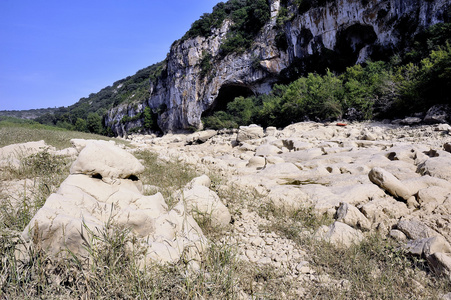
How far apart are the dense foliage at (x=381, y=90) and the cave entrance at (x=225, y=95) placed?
14.7 m

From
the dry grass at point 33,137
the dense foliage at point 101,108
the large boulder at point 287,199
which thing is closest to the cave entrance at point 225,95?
the dense foliage at point 101,108

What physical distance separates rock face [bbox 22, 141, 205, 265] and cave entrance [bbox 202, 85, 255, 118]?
39.3 m

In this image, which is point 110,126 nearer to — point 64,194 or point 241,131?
point 241,131

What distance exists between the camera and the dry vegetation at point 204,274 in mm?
1719

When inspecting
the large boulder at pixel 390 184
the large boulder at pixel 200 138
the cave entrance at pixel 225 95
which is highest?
the cave entrance at pixel 225 95

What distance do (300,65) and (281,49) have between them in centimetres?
423

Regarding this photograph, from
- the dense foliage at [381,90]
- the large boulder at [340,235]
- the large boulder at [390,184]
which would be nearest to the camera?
the large boulder at [340,235]

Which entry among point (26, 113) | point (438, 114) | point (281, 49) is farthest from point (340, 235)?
point (26, 113)

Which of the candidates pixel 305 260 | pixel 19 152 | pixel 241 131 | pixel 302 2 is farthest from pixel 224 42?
pixel 305 260

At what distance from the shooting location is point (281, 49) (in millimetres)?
35219

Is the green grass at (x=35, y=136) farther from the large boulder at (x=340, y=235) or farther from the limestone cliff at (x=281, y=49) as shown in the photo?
the limestone cliff at (x=281, y=49)

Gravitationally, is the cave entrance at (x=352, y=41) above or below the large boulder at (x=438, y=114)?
above

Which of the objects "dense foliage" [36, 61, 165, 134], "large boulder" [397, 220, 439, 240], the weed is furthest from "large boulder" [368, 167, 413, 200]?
"dense foliage" [36, 61, 165, 134]

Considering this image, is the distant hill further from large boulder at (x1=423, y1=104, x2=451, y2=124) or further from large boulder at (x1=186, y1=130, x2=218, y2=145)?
large boulder at (x1=423, y1=104, x2=451, y2=124)
